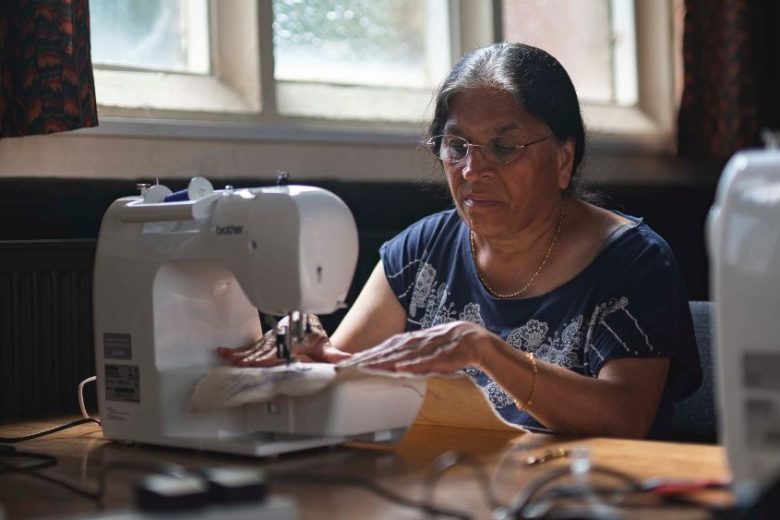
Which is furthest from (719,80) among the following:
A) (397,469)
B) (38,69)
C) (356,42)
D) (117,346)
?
(397,469)

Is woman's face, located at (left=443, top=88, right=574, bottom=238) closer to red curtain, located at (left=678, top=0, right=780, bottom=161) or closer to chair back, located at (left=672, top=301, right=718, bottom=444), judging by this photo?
chair back, located at (left=672, top=301, right=718, bottom=444)

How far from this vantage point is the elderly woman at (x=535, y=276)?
1.98 m

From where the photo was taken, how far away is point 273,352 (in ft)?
6.01

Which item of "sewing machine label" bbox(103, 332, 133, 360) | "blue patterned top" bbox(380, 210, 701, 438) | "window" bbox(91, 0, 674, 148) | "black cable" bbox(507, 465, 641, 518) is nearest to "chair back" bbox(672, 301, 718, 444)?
"blue patterned top" bbox(380, 210, 701, 438)

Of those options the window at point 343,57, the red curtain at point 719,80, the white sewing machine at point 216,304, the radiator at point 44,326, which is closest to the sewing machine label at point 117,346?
the white sewing machine at point 216,304

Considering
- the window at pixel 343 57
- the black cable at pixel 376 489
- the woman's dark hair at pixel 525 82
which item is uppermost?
the window at pixel 343 57

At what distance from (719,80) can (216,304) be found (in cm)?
279

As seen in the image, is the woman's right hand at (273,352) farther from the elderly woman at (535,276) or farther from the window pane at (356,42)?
the window pane at (356,42)

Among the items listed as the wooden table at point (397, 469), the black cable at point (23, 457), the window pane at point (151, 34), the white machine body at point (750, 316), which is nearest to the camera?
the white machine body at point (750, 316)

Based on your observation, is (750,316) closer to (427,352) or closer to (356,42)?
(427,352)

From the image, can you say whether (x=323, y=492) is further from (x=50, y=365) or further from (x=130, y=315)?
(x=50, y=365)

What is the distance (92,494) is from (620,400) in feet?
2.93

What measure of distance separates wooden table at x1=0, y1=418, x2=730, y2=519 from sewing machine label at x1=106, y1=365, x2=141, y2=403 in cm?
8

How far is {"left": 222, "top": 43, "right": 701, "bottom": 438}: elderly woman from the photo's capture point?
1.98 meters
